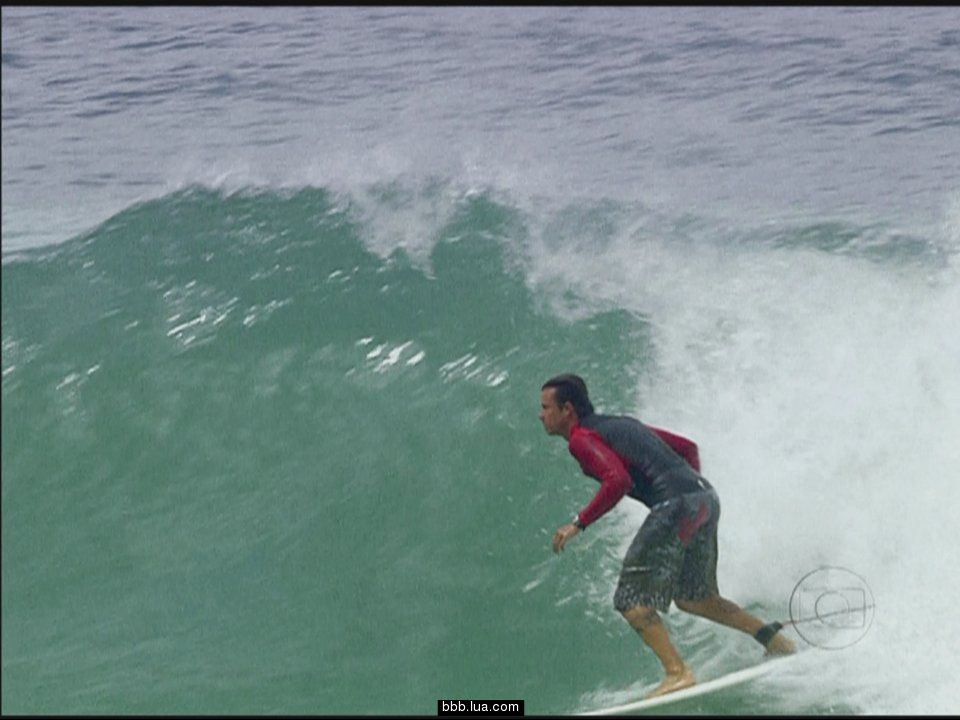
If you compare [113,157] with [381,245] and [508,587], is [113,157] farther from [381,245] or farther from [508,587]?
[508,587]

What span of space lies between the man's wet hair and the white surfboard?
1.37 meters

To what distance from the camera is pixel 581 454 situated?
6344 mm

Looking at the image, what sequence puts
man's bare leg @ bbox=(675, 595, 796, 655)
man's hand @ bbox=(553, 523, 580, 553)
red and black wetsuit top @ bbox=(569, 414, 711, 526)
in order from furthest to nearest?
man's bare leg @ bbox=(675, 595, 796, 655) < red and black wetsuit top @ bbox=(569, 414, 711, 526) < man's hand @ bbox=(553, 523, 580, 553)

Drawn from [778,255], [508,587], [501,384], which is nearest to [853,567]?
[508,587]

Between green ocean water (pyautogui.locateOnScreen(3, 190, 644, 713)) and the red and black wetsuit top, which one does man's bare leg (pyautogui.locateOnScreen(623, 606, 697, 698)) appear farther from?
green ocean water (pyautogui.locateOnScreen(3, 190, 644, 713))

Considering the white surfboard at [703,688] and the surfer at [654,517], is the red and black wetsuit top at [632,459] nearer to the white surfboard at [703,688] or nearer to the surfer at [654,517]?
the surfer at [654,517]

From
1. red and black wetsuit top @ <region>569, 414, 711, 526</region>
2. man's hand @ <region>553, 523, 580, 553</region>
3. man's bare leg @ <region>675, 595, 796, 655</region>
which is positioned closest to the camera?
man's hand @ <region>553, 523, 580, 553</region>

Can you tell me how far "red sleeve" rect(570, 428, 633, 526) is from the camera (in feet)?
20.3

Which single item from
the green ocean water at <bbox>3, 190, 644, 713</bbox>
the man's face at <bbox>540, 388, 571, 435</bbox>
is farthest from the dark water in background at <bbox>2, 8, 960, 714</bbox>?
the man's face at <bbox>540, 388, 571, 435</bbox>

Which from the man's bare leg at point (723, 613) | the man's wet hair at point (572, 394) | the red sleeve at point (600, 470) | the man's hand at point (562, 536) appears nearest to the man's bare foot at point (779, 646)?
the man's bare leg at point (723, 613)

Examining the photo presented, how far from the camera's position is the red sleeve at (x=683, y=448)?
670 centimetres

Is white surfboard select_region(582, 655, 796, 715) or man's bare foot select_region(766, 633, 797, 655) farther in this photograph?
man's bare foot select_region(766, 633, 797, 655)

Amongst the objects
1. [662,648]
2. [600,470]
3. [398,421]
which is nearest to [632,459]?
[600,470]

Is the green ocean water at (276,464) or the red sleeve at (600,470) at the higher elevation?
the red sleeve at (600,470)
